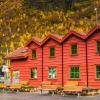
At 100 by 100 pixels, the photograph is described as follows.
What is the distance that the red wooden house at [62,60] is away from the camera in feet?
164

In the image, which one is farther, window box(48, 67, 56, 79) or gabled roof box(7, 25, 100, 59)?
window box(48, 67, 56, 79)

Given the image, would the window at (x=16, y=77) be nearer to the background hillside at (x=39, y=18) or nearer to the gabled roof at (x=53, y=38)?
the gabled roof at (x=53, y=38)

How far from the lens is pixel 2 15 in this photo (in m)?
128

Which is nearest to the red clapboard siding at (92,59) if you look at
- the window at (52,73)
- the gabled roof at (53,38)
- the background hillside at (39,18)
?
the gabled roof at (53,38)

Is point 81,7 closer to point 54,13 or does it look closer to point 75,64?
point 54,13

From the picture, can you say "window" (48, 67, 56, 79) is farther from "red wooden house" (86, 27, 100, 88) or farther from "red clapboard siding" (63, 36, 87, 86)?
"red wooden house" (86, 27, 100, 88)

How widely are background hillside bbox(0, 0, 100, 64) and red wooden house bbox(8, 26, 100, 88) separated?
105 feet

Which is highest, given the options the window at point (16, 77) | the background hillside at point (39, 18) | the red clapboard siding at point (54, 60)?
the background hillside at point (39, 18)

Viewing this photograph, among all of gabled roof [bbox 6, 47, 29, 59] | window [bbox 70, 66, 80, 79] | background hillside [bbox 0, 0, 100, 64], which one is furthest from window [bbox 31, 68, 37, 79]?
background hillside [bbox 0, 0, 100, 64]

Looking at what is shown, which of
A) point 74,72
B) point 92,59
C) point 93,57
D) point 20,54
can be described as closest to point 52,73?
point 74,72

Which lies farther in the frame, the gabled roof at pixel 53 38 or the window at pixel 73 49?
the window at pixel 73 49

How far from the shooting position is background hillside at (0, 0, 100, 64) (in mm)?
103900

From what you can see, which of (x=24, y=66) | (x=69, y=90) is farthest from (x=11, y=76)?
(x=69, y=90)

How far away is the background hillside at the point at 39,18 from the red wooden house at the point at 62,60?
32041 millimetres
